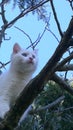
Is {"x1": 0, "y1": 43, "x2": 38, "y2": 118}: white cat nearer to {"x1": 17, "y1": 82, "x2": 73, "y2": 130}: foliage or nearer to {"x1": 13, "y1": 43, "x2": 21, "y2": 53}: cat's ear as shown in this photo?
{"x1": 13, "y1": 43, "x2": 21, "y2": 53}: cat's ear

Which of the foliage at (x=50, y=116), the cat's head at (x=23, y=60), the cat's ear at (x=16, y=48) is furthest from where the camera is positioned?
the cat's ear at (x=16, y=48)

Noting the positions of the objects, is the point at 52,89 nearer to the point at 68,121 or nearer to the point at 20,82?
the point at 68,121

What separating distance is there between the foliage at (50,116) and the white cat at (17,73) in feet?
0.82

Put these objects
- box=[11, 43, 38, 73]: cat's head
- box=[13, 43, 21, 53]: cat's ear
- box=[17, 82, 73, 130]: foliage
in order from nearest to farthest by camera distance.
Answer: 1. box=[17, 82, 73, 130]: foliage
2. box=[11, 43, 38, 73]: cat's head
3. box=[13, 43, 21, 53]: cat's ear

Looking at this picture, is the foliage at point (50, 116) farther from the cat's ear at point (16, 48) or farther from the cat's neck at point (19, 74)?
the cat's ear at point (16, 48)

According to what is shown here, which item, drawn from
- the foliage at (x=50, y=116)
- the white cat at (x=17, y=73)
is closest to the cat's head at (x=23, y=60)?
the white cat at (x=17, y=73)

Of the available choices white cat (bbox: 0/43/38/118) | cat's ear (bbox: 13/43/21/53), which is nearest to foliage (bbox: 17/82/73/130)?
white cat (bbox: 0/43/38/118)

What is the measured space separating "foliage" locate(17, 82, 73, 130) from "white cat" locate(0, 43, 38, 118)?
0.25m

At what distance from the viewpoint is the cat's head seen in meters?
3.49

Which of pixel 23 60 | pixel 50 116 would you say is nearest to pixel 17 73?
pixel 23 60

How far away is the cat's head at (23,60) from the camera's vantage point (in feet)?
11.4

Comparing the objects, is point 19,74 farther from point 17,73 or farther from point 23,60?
point 23,60

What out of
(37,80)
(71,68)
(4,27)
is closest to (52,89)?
(4,27)

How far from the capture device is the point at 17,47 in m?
3.65
